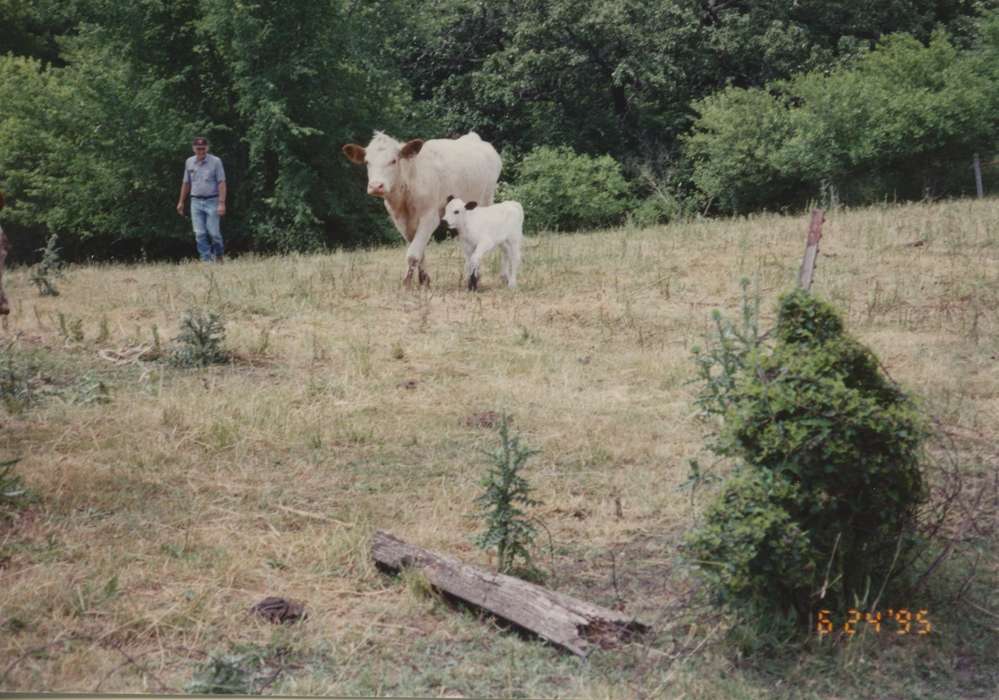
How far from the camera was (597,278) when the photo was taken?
10531mm

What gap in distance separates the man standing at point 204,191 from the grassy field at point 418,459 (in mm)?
2197

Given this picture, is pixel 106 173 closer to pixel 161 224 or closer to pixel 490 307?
pixel 161 224

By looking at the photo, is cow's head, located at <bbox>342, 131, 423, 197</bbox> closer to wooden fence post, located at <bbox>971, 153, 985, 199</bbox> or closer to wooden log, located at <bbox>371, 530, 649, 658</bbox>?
wooden fence post, located at <bbox>971, 153, 985, 199</bbox>

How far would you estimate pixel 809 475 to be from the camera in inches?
159

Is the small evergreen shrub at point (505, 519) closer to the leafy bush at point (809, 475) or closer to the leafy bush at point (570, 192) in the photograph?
the leafy bush at point (809, 475)

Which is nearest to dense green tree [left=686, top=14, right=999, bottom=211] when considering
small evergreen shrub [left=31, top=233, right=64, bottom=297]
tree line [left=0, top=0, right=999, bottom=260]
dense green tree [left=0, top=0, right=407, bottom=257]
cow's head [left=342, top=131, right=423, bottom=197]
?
tree line [left=0, top=0, right=999, bottom=260]

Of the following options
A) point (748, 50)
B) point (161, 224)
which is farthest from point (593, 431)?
point (748, 50)

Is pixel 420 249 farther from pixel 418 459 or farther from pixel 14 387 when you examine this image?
pixel 418 459

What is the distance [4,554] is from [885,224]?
8236 mm

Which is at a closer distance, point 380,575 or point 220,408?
point 380,575

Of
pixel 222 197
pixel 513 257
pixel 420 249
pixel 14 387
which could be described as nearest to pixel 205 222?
pixel 222 197

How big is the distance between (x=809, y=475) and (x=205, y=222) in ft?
36.3

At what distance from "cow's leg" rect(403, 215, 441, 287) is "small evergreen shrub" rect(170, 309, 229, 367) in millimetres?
3014
